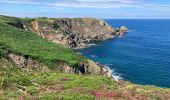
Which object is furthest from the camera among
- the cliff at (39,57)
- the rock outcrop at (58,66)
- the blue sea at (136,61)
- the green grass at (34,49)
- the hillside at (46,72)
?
the blue sea at (136,61)

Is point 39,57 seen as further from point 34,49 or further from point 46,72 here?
point 46,72

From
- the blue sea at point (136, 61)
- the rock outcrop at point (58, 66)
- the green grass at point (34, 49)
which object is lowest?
the blue sea at point (136, 61)

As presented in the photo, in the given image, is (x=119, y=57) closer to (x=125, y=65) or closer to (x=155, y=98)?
(x=125, y=65)

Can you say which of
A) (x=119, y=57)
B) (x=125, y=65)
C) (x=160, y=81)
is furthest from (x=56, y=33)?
(x=160, y=81)

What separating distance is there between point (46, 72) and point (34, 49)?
21870mm

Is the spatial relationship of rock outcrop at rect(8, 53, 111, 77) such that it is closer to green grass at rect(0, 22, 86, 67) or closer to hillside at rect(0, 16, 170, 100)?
hillside at rect(0, 16, 170, 100)

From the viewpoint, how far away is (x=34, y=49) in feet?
265

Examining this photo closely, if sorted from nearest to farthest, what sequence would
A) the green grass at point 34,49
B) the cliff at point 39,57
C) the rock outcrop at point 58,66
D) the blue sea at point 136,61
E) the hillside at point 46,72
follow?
the hillside at point 46,72 < the rock outcrop at point 58,66 < the cliff at point 39,57 < the green grass at point 34,49 < the blue sea at point 136,61

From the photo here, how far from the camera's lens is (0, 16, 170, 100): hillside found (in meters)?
34.9

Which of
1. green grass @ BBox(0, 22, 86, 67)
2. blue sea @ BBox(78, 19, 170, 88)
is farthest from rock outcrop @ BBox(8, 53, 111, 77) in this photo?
blue sea @ BBox(78, 19, 170, 88)

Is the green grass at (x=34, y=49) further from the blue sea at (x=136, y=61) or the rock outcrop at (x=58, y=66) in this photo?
the blue sea at (x=136, y=61)

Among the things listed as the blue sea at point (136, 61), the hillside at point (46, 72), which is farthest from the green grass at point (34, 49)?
the blue sea at point (136, 61)

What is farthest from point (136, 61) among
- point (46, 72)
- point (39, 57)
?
point (46, 72)

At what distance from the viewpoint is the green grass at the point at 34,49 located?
75.1 metres
